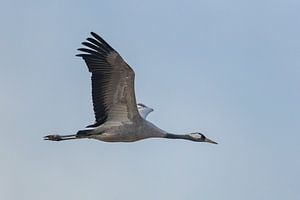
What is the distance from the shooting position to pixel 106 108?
38.8 m

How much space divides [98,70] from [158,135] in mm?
3364

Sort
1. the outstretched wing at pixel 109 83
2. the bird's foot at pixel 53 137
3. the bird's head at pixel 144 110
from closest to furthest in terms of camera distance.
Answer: the outstretched wing at pixel 109 83 → the bird's foot at pixel 53 137 → the bird's head at pixel 144 110

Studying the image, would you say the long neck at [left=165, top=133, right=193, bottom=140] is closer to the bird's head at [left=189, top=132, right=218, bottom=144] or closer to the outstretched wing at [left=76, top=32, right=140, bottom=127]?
the bird's head at [left=189, top=132, right=218, bottom=144]

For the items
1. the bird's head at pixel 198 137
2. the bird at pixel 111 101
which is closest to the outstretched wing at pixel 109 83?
the bird at pixel 111 101

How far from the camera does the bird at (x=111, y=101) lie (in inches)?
1465

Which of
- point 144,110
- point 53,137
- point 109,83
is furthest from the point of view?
point 144,110

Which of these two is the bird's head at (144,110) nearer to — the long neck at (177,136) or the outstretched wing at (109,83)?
the long neck at (177,136)

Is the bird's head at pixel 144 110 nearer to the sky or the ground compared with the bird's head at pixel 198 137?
nearer to the sky

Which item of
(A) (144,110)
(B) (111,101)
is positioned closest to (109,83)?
(B) (111,101)

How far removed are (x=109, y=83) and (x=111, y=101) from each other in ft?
2.98

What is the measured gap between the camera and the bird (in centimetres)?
3722

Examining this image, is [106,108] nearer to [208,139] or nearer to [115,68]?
[115,68]

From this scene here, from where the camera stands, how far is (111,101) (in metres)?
38.5

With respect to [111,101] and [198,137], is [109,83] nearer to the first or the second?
[111,101]
